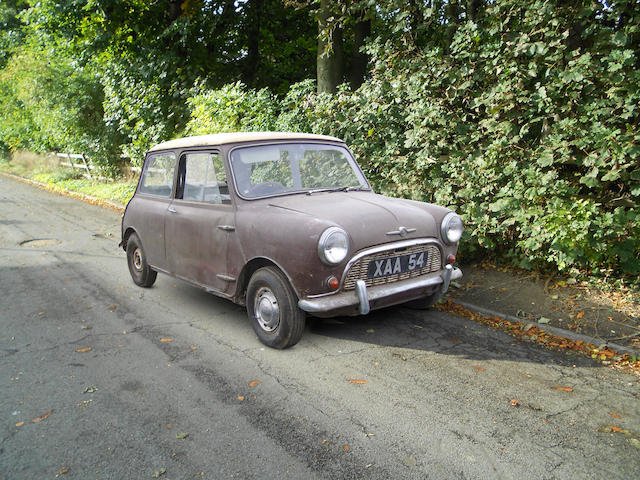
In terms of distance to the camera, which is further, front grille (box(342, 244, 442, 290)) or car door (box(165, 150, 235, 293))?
car door (box(165, 150, 235, 293))

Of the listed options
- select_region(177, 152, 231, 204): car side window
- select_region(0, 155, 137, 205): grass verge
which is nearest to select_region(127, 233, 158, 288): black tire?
select_region(177, 152, 231, 204): car side window

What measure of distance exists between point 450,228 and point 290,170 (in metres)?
1.62

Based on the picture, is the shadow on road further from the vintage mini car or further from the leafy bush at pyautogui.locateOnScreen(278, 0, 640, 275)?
the leafy bush at pyautogui.locateOnScreen(278, 0, 640, 275)

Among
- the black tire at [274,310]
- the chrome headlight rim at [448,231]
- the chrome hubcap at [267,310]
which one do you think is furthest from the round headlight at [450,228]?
the chrome hubcap at [267,310]

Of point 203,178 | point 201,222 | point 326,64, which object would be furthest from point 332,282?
point 326,64

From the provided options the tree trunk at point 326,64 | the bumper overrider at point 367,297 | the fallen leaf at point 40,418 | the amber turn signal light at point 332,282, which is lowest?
the fallen leaf at point 40,418

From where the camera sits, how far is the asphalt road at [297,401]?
2.75m

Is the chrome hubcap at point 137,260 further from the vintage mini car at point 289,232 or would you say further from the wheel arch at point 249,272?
the wheel arch at point 249,272

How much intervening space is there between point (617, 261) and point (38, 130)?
85.1 ft

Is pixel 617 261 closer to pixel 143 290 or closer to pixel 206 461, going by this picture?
pixel 206 461

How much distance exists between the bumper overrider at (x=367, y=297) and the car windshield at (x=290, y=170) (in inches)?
48.2

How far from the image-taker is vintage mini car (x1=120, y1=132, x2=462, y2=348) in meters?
3.92

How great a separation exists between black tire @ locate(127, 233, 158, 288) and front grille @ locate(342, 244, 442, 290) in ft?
10.3

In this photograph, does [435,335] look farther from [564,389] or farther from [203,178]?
[203,178]
